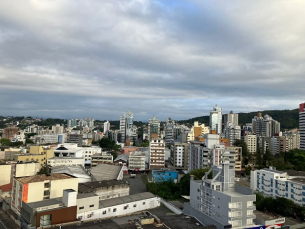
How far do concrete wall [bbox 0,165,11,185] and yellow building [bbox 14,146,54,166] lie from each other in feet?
18.3

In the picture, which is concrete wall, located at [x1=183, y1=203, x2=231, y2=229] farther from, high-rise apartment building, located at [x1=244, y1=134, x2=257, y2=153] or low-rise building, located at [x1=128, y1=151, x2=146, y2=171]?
high-rise apartment building, located at [x1=244, y1=134, x2=257, y2=153]

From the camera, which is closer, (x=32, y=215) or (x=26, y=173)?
(x=32, y=215)

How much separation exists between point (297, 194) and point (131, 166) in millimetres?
21223

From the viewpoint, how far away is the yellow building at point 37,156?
91.2ft

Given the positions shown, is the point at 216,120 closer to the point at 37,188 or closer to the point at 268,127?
the point at 268,127

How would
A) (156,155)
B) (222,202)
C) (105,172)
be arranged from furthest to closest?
(156,155) → (105,172) → (222,202)

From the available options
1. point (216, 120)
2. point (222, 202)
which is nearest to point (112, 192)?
point (222, 202)

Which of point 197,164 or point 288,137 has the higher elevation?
point 288,137

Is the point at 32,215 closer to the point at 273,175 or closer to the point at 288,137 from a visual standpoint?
the point at 273,175

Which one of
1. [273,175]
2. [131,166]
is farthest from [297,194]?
[131,166]

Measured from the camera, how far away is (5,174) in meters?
21.9

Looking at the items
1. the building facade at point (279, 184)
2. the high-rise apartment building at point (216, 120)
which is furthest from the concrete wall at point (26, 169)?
the high-rise apartment building at point (216, 120)

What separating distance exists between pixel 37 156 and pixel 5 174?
23.9 ft

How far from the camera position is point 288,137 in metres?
49.0
